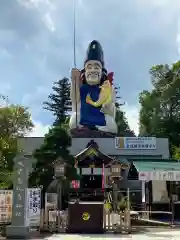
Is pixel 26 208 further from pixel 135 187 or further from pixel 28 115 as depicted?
pixel 28 115

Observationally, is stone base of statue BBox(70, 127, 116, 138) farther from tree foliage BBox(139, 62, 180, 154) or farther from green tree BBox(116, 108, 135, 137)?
green tree BBox(116, 108, 135, 137)

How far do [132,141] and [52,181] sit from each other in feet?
43.3

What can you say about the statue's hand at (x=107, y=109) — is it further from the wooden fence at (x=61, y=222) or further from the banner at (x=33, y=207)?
the banner at (x=33, y=207)

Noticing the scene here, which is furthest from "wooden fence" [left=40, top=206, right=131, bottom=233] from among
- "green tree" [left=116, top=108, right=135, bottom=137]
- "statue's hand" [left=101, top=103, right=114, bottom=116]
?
"green tree" [left=116, top=108, right=135, bottom=137]

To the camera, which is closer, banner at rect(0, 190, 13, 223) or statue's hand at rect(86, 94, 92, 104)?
banner at rect(0, 190, 13, 223)

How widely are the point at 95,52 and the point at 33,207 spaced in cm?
2520

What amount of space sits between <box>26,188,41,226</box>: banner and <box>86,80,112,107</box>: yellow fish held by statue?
2205 cm

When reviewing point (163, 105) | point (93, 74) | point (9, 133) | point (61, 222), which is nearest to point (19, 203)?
point (61, 222)

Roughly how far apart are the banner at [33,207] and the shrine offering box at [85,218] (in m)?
1.00

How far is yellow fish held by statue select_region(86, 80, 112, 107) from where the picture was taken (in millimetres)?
32969

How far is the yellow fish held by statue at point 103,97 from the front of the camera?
33.0 meters

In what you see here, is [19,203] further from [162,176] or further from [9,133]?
[9,133]

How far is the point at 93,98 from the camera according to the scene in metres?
33.4

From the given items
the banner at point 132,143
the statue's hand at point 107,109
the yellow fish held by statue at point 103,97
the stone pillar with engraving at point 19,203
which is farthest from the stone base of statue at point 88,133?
the stone pillar with engraving at point 19,203
